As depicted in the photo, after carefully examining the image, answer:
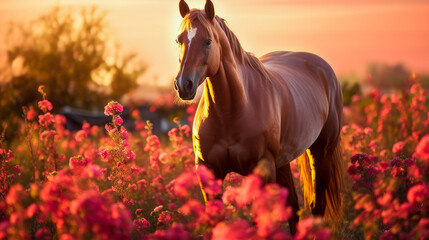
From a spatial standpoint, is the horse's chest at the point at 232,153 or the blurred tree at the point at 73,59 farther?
the blurred tree at the point at 73,59

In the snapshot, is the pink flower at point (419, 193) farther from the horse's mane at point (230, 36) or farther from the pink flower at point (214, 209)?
the horse's mane at point (230, 36)

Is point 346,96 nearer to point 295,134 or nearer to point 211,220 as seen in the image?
point 295,134

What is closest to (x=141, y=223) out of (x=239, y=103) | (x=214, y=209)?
(x=239, y=103)

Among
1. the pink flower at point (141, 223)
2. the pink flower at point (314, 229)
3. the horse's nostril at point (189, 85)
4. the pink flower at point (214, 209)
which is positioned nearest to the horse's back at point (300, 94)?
the horse's nostril at point (189, 85)

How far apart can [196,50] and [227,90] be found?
45 centimetres

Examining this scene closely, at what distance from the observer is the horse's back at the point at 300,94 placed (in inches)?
160

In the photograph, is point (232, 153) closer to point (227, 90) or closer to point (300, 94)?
point (227, 90)

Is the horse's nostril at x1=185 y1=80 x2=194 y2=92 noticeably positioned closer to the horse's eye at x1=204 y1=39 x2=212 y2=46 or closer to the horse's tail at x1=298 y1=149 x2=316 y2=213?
the horse's eye at x1=204 y1=39 x2=212 y2=46

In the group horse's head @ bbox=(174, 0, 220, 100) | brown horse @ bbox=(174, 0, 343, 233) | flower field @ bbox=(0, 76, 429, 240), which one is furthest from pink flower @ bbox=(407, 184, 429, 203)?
horse's head @ bbox=(174, 0, 220, 100)

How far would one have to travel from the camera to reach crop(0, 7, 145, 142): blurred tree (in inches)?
800

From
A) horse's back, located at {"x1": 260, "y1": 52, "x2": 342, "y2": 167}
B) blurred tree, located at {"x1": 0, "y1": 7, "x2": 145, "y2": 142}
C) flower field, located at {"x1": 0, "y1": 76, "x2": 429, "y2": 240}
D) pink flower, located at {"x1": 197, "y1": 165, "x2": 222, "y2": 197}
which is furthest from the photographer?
blurred tree, located at {"x1": 0, "y1": 7, "x2": 145, "y2": 142}

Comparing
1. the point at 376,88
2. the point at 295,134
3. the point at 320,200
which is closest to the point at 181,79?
the point at 295,134

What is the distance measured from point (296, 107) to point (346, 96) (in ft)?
39.1

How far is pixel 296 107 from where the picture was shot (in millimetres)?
4184
